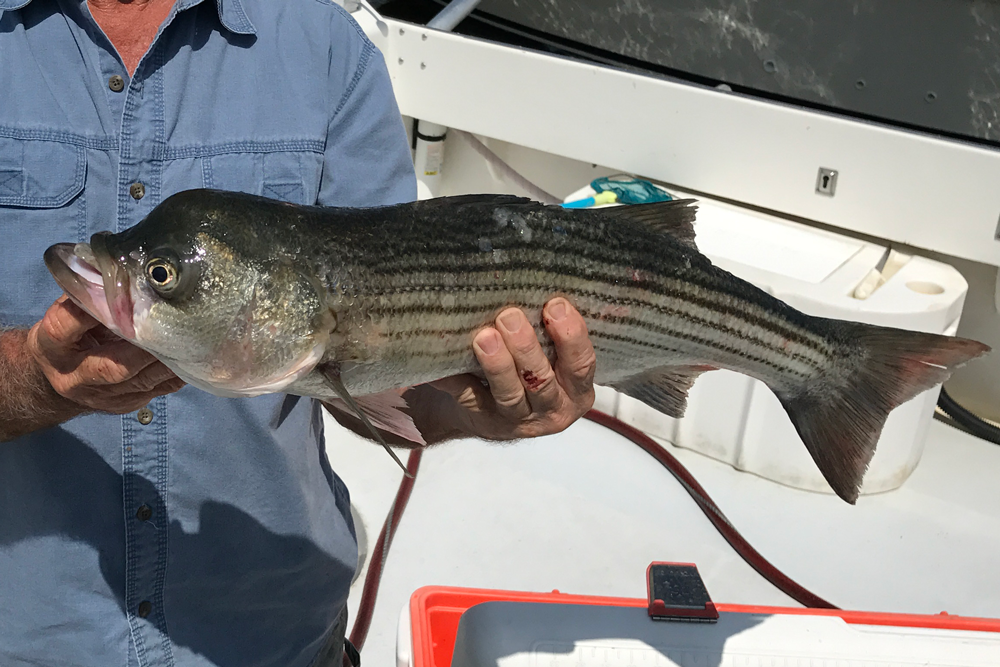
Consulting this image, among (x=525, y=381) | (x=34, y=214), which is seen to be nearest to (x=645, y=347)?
(x=525, y=381)

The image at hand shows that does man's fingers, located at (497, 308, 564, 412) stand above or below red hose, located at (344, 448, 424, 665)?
above

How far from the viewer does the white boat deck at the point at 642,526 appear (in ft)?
10.8

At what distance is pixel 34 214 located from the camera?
1.86 metres

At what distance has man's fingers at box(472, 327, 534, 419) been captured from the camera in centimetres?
161

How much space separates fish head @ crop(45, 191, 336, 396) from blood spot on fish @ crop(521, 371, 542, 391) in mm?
385

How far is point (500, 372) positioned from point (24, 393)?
0.83 metres

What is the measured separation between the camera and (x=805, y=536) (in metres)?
3.54

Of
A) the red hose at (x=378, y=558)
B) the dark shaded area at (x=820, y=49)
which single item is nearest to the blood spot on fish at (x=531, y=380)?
the red hose at (x=378, y=558)

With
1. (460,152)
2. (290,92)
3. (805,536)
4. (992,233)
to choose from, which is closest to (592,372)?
(290,92)

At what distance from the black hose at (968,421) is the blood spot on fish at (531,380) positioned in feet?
10.1

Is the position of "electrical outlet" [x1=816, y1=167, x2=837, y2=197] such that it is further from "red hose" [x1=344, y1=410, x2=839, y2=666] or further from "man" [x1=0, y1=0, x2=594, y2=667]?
"man" [x1=0, y1=0, x2=594, y2=667]

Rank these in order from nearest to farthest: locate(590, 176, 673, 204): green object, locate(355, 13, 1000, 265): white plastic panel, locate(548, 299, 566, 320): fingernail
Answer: locate(548, 299, 566, 320): fingernail < locate(355, 13, 1000, 265): white plastic panel < locate(590, 176, 673, 204): green object

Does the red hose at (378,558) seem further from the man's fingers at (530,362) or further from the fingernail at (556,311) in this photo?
the fingernail at (556,311)

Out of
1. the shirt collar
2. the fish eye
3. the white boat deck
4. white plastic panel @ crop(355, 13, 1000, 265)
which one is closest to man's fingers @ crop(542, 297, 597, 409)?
the fish eye
